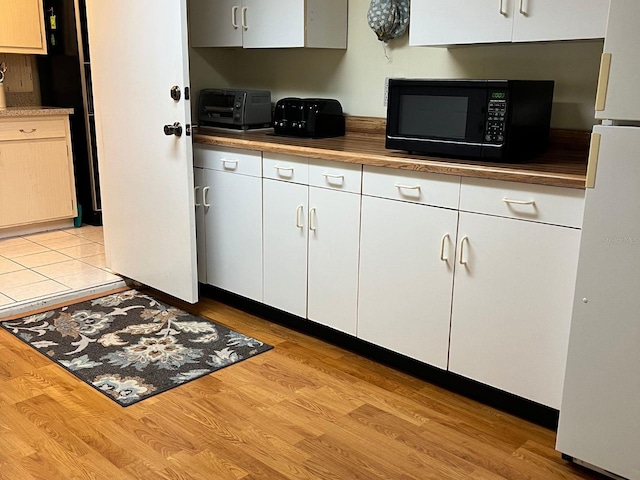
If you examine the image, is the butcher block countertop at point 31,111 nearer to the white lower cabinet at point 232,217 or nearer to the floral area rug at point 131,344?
the floral area rug at point 131,344

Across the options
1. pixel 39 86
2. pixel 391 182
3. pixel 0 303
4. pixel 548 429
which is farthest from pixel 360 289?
pixel 39 86

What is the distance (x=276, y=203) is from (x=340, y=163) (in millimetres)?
453

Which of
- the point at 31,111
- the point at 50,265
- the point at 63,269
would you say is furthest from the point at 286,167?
the point at 31,111

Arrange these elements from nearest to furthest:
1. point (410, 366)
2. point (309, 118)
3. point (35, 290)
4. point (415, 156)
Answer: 1. point (415, 156)
2. point (410, 366)
3. point (309, 118)
4. point (35, 290)

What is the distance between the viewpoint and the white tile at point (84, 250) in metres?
4.14

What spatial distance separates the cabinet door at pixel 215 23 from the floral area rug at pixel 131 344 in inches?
56.7

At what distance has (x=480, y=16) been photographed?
2.32 m

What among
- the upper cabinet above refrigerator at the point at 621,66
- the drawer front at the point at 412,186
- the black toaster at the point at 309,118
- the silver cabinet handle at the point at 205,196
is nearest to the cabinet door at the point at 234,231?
the silver cabinet handle at the point at 205,196

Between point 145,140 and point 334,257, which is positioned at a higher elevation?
point 145,140

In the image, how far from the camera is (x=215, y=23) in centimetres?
346

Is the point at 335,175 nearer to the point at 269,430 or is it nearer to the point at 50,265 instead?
the point at 269,430

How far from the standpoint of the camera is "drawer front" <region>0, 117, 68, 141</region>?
171 inches

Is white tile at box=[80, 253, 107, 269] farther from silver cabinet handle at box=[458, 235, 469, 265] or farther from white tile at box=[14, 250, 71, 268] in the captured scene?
silver cabinet handle at box=[458, 235, 469, 265]

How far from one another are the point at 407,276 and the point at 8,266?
8.61ft
